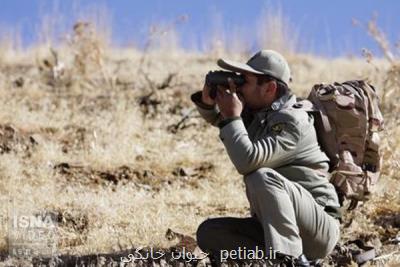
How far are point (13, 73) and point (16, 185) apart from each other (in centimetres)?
608

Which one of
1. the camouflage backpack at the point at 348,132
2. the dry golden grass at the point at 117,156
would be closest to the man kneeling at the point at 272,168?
the camouflage backpack at the point at 348,132

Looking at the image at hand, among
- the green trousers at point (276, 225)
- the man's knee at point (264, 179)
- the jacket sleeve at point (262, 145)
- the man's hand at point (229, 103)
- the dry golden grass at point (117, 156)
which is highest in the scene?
the dry golden grass at point (117, 156)

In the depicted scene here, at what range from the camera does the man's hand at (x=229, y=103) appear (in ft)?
17.1

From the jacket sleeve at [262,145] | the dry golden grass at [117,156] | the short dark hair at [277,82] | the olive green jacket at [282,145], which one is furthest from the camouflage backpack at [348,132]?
the dry golden grass at [117,156]

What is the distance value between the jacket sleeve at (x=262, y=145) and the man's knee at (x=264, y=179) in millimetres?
31

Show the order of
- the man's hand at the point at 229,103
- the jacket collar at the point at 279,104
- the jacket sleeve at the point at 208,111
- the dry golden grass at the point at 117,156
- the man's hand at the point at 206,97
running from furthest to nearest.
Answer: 1. the dry golden grass at the point at 117,156
2. the jacket sleeve at the point at 208,111
3. the man's hand at the point at 206,97
4. the jacket collar at the point at 279,104
5. the man's hand at the point at 229,103

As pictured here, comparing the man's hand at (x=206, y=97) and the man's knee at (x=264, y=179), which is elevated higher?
the man's hand at (x=206, y=97)

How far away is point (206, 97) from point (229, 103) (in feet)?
1.19

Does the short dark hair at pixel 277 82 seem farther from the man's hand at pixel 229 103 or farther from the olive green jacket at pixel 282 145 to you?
the man's hand at pixel 229 103

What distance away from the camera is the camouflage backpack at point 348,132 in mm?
5590

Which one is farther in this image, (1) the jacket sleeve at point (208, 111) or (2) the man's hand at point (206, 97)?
(1) the jacket sleeve at point (208, 111)

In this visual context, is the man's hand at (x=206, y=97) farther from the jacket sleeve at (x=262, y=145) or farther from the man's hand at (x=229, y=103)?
the jacket sleeve at (x=262, y=145)

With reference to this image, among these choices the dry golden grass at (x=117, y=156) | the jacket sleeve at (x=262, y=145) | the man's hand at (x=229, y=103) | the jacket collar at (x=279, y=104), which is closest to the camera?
the jacket sleeve at (x=262, y=145)

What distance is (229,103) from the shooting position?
524 cm
